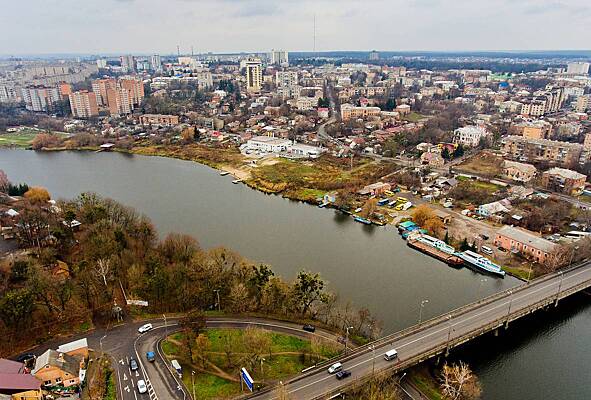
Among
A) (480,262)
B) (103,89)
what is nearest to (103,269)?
(480,262)

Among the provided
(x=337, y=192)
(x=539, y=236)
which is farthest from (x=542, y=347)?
(x=337, y=192)

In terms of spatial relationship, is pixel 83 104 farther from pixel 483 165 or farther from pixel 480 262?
pixel 480 262

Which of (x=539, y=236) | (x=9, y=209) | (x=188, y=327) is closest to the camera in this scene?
(x=188, y=327)

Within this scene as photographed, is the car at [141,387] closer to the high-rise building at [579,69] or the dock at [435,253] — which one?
the dock at [435,253]

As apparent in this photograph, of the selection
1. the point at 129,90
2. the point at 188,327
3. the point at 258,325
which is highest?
the point at 129,90

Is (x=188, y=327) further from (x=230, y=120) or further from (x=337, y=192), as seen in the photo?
(x=230, y=120)

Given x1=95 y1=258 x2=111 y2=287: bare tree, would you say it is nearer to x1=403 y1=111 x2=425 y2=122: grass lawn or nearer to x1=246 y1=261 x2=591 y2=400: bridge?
x1=246 y1=261 x2=591 y2=400: bridge

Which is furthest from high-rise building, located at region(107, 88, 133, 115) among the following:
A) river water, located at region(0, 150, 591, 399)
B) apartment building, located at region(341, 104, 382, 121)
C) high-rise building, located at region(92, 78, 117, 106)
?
apartment building, located at region(341, 104, 382, 121)
